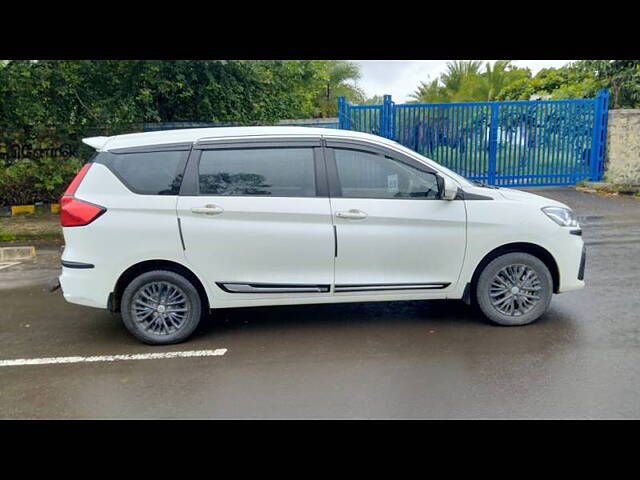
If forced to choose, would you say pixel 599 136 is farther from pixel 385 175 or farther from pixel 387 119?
pixel 385 175

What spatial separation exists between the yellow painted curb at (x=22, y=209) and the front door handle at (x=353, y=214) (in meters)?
8.57

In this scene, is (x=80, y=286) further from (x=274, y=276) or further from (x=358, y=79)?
(x=358, y=79)

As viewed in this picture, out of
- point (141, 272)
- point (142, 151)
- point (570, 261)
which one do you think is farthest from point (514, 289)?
point (142, 151)

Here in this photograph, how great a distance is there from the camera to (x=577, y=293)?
5.73 m

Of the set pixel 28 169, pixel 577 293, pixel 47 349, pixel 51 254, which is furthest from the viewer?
pixel 28 169

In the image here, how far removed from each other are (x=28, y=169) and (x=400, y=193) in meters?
8.76

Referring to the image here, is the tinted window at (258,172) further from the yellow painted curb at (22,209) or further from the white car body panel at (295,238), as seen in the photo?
the yellow painted curb at (22,209)

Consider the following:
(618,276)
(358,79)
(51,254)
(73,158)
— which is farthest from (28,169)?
(358,79)

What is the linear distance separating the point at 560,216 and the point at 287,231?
250 centimetres

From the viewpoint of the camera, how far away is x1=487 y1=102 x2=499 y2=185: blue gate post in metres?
11.3

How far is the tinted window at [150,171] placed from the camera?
461cm

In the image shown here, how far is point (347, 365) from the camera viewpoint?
419 cm

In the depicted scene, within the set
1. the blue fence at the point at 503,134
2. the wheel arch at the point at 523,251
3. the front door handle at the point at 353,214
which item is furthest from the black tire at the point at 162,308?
the blue fence at the point at 503,134

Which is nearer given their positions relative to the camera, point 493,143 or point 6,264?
point 6,264
